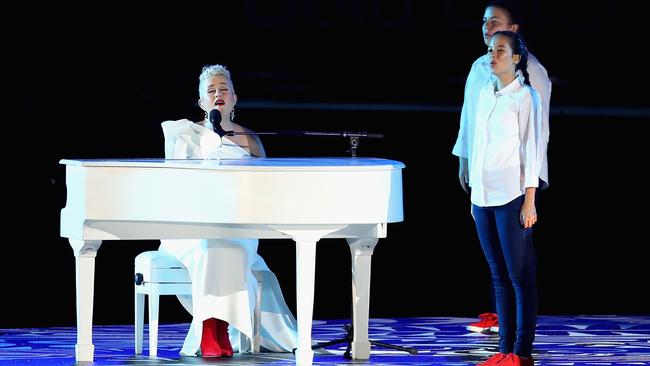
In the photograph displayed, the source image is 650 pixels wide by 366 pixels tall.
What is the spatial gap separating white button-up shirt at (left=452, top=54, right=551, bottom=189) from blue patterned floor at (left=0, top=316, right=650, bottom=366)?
84 centimetres

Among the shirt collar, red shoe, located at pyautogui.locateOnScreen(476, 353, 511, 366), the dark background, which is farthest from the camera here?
the dark background

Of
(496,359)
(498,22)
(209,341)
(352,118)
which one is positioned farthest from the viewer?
(352,118)

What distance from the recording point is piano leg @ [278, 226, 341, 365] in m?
5.30

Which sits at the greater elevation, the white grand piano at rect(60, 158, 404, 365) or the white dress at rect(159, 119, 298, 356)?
the white grand piano at rect(60, 158, 404, 365)

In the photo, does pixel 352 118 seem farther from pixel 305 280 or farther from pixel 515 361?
pixel 515 361

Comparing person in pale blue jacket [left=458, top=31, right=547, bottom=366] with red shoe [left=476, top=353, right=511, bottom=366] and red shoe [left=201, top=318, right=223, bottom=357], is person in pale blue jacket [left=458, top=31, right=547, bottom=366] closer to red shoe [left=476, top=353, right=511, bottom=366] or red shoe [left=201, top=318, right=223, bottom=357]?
red shoe [left=476, top=353, right=511, bottom=366]

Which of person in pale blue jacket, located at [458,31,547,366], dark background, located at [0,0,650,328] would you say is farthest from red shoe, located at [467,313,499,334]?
person in pale blue jacket, located at [458,31,547,366]

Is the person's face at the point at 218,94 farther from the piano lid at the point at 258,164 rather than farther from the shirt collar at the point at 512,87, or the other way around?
the shirt collar at the point at 512,87

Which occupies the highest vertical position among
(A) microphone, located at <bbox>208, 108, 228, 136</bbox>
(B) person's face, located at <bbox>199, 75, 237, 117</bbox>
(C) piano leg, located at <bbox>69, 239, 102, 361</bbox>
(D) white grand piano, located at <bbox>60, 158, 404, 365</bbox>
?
(B) person's face, located at <bbox>199, 75, 237, 117</bbox>

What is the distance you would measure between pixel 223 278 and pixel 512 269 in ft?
4.26

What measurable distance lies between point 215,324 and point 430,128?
7.71 feet

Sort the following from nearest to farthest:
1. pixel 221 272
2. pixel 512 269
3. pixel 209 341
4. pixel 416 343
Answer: pixel 512 269, pixel 221 272, pixel 209 341, pixel 416 343

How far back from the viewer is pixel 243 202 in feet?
17.0

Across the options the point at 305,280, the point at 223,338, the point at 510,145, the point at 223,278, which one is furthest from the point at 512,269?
the point at 223,338
